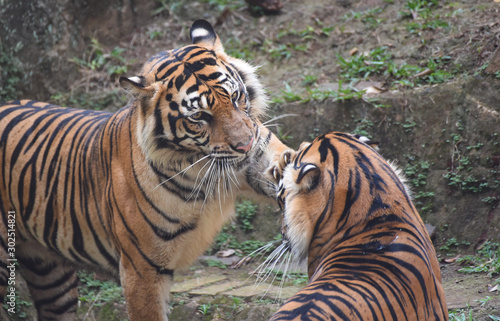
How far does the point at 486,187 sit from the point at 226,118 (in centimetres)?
263

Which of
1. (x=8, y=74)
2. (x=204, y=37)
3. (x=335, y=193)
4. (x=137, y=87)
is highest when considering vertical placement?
(x=204, y=37)

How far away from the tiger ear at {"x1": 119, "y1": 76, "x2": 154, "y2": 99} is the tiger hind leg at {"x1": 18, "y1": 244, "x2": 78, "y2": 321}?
1786 millimetres

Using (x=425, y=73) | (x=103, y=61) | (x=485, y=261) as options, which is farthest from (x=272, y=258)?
(x=103, y=61)

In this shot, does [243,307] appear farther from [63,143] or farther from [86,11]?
[86,11]

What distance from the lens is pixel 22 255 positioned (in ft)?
14.7

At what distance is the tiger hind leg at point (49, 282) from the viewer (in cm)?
450

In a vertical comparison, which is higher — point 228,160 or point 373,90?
point 373,90

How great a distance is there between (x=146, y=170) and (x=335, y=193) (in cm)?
133

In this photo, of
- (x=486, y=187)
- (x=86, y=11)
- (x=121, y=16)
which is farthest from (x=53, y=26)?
(x=486, y=187)

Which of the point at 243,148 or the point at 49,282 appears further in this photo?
the point at 49,282

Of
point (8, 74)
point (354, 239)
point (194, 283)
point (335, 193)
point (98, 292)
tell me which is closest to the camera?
point (354, 239)

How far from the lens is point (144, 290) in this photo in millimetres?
Answer: 3604

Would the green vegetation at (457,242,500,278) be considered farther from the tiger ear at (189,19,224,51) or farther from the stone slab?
the tiger ear at (189,19,224,51)

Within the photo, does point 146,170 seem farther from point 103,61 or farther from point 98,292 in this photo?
point 103,61
